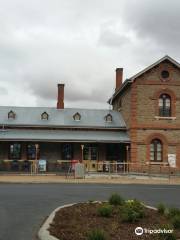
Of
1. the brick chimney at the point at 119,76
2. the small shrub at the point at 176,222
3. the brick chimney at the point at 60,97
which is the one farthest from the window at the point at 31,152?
the small shrub at the point at 176,222

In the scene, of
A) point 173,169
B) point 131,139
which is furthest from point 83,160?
A: point 173,169

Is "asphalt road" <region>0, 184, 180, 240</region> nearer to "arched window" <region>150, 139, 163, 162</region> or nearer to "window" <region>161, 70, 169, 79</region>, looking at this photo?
"arched window" <region>150, 139, 163, 162</region>

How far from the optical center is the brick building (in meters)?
33.0

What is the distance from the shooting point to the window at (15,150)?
3462 centimetres

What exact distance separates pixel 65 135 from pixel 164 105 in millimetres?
7906

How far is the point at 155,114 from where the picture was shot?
3331 centimetres

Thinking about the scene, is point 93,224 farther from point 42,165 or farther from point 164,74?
point 164,74

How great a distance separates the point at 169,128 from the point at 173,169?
3.07 metres

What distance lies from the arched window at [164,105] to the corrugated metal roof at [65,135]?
3301 mm

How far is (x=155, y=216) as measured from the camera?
11.3m

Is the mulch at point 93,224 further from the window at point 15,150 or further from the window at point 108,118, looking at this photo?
the window at point 108,118

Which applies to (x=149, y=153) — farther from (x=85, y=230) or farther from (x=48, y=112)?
(x=85, y=230)

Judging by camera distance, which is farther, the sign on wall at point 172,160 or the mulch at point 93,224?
the sign on wall at point 172,160

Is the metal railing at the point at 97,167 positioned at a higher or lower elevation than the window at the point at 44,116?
lower
